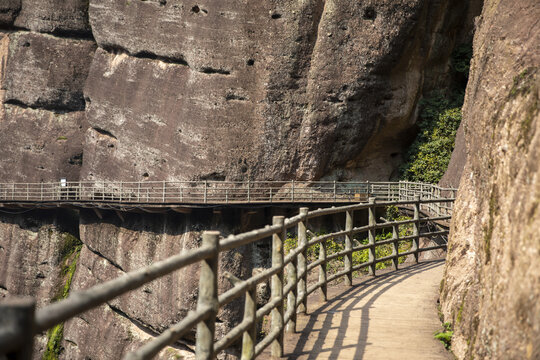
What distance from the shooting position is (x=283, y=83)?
26000mm

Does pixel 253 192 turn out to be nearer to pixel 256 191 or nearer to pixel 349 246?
pixel 256 191

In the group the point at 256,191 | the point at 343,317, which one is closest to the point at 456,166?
the point at 256,191

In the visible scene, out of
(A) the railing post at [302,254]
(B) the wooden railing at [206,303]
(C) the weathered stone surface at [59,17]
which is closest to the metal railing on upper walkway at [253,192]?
(C) the weathered stone surface at [59,17]

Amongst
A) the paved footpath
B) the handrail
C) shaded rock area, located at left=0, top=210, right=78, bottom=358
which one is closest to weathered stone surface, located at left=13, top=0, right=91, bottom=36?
the handrail

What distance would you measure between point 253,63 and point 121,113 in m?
6.23

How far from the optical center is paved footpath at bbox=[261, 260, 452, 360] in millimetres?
6156

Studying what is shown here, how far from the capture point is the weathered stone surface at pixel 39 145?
30766 millimetres

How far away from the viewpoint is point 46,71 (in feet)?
102

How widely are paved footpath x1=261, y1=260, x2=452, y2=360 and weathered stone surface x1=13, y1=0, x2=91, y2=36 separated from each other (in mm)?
24792

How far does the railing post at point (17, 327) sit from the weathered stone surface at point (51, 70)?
30587 mm

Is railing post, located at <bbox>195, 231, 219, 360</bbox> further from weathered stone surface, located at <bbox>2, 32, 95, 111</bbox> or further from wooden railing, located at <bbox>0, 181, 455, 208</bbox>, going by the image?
weathered stone surface, located at <bbox>2, 32, 95, 111</bbox>

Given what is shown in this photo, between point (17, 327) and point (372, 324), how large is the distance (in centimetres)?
585

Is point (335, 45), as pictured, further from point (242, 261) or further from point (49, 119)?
point (49, 119)

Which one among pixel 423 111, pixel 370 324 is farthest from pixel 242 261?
pixel 370 324
